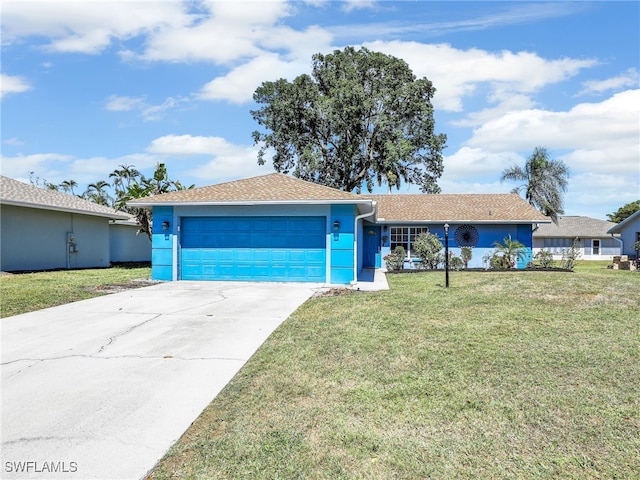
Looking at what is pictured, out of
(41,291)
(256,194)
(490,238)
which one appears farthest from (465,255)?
(41,291)

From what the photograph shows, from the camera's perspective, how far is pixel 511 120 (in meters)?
28.0

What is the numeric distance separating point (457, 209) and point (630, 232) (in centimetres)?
1397

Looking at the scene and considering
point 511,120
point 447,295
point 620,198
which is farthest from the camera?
point 620,198

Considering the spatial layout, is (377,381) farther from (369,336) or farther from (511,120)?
(511,120)

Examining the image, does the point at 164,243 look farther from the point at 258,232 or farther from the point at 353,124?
the point at 353,124

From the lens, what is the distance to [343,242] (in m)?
12.6

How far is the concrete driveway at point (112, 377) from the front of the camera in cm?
291

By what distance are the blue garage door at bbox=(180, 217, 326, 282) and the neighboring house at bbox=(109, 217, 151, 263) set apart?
11528 millimetres

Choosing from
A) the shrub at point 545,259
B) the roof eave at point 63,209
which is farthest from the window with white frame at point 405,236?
the roof eave at point 63,209

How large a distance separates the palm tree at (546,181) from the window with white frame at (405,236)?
1855 cm

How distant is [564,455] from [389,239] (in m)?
17.8

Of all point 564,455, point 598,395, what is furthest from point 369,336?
point 564,455

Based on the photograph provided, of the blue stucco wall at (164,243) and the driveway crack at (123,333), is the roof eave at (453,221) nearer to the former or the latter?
the blue stucco wall at (164,243)

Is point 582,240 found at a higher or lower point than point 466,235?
lower
